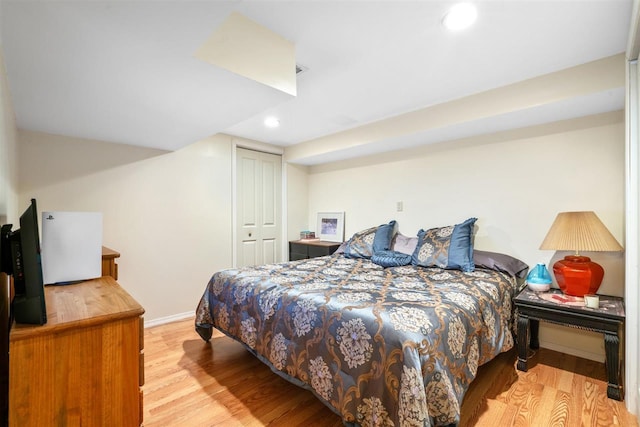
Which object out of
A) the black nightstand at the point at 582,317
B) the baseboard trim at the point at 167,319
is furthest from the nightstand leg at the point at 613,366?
the baseboard trim at the point at 167,319

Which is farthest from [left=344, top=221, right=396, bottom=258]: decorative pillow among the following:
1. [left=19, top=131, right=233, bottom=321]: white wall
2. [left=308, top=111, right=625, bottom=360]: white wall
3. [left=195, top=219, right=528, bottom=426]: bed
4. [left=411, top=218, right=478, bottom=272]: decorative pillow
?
[left=19, top=131, right=233, bottom=321]: white wall

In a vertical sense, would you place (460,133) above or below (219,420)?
above

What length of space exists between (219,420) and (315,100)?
8.29ft

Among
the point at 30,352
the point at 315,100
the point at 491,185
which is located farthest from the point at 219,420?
the point at 491,185

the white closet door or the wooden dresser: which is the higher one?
the white closet door

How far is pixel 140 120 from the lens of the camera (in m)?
2.20

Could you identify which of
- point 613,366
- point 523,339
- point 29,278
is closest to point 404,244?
point 523,339

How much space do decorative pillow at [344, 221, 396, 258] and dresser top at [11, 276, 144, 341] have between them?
2.38 m

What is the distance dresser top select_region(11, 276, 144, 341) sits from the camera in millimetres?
927

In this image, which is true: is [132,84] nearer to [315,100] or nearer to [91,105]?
[91,105]

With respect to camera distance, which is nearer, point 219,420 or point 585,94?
point 219,420

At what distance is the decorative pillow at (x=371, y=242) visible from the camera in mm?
3283

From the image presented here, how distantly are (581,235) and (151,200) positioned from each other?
153 inches

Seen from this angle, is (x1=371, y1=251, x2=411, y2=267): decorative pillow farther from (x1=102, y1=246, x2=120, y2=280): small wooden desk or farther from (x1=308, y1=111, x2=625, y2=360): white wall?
(x1=102, y1=246, x2=120, y2=280): small wooden desk
